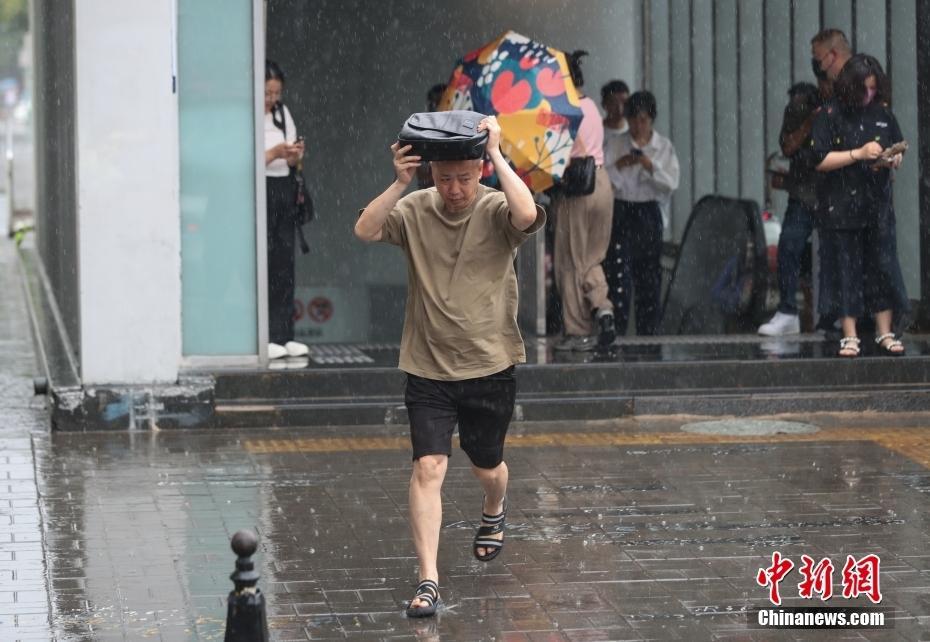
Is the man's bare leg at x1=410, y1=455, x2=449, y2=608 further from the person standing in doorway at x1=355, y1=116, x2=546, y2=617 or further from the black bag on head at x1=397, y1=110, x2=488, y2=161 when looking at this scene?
the black bag on head at x1=397, y1=110, x2=488, y2=161

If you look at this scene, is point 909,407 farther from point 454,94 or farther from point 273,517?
point 273,517

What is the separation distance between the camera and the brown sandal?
1121 cm

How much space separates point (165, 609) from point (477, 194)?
1.99 metres

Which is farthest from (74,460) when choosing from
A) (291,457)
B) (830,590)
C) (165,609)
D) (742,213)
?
(742,213)

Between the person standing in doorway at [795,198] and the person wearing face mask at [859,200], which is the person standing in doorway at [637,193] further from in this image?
the person wearing face mask at [859,200]

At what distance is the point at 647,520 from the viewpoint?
786 cm

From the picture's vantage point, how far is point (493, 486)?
6914mm

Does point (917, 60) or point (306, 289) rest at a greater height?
point (917, 60)

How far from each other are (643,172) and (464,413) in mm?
7328

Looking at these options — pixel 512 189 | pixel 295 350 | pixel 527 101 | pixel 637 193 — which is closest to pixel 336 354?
pixel 295 350

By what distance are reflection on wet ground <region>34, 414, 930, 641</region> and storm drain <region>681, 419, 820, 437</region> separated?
0.29ft

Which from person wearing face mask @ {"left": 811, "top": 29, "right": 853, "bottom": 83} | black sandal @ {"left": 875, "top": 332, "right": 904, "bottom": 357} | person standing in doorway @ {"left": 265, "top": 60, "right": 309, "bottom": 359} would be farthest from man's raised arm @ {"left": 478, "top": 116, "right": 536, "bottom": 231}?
person wearing face mask @ {"left": 811, "top": 29, "right": 853, "bottom": 83}

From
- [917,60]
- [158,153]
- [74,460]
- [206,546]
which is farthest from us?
[917,60]

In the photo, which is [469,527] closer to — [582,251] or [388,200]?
[388,200]
